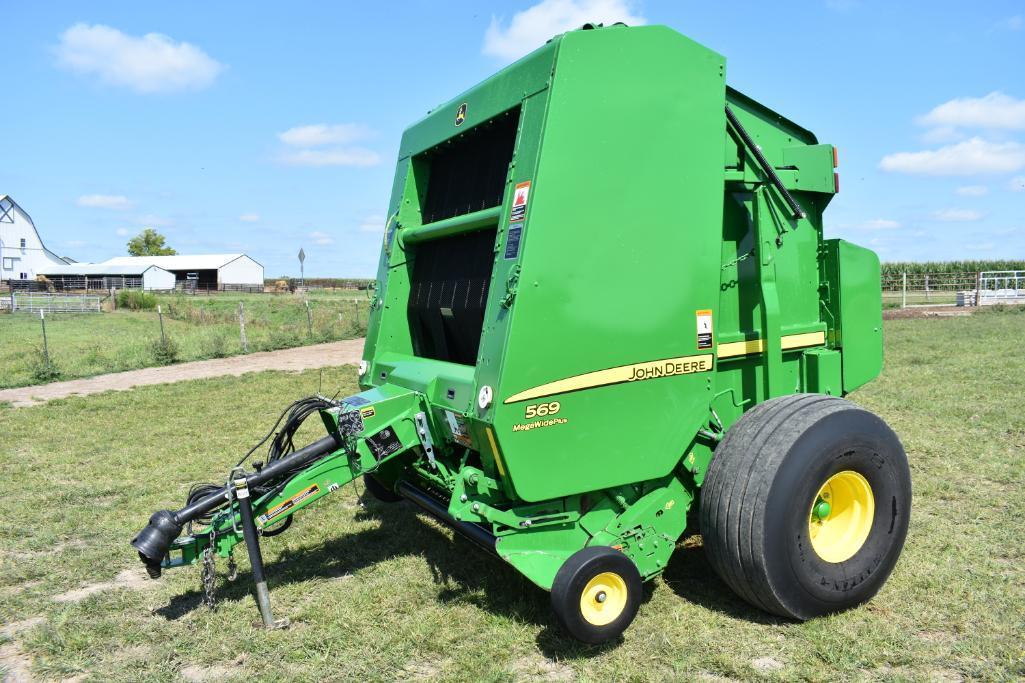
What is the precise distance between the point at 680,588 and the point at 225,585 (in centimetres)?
277

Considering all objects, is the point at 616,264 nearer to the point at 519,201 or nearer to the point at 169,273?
the point at 519,201

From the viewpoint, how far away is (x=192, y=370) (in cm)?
1470

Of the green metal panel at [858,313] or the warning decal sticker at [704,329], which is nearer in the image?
the warning decal sticker at [704,329]

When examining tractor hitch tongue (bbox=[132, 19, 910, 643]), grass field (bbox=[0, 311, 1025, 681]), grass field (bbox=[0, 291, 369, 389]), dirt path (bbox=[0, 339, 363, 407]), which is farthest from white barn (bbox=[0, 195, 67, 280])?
tractor hitch tongue (bbox=[132, 19, 910, 643])

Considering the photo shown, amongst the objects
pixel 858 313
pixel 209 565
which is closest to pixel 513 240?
pixel 209 565

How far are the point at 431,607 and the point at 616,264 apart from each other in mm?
2168

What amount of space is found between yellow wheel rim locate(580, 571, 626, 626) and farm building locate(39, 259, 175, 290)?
67.7m

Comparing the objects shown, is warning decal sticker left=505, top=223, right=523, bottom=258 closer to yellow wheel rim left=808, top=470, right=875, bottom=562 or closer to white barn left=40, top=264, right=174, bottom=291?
yellow wheel rim left=808, top=470, right=875, bottom=562

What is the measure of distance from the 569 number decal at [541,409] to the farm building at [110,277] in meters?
67.4

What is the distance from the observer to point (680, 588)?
4191mm

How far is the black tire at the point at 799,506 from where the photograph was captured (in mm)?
3557

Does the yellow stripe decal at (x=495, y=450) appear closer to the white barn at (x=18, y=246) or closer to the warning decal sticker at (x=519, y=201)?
the warning decal sticker at (x=519, y=201)

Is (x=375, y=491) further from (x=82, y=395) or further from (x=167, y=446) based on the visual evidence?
(x=82, y=395)

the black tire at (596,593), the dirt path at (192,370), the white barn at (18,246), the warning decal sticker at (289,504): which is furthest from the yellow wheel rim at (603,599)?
the white barn at (18,246)
